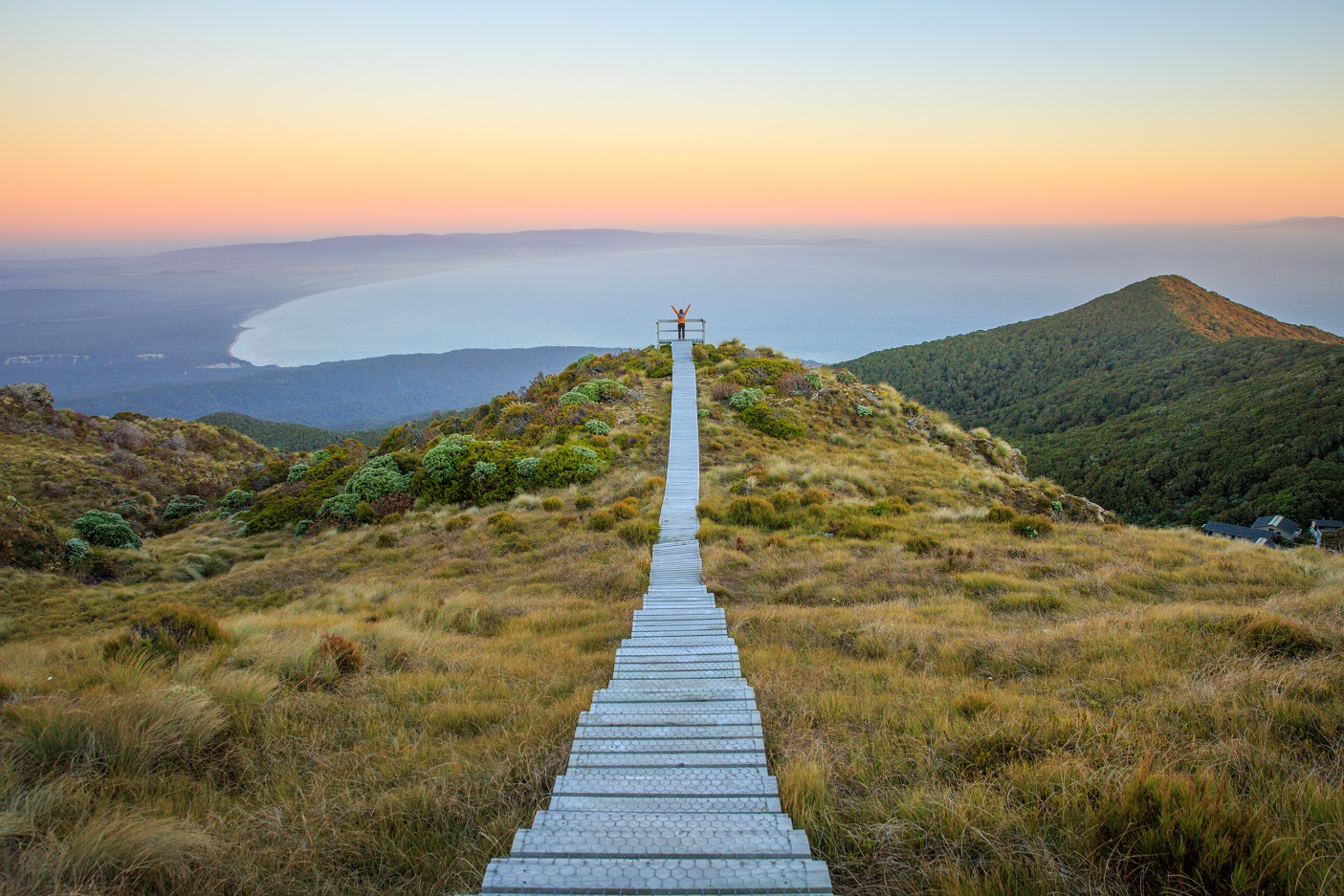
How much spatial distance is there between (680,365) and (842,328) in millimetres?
109083

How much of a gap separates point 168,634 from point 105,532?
13.6m

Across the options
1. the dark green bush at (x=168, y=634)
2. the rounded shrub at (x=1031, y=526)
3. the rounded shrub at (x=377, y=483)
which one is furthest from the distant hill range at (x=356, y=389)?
the dark green bush at (x=168, y=634)

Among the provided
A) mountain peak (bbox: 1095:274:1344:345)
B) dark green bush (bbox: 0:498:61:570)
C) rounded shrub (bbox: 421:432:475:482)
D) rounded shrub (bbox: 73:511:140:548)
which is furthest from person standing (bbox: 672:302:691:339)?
mountain peak (bbox: 1095:274:1344:345)

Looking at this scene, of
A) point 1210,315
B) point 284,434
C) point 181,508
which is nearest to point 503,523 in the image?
point 181,508

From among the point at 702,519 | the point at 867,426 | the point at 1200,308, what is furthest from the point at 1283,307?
the point at 702,519

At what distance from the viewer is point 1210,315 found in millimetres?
84625

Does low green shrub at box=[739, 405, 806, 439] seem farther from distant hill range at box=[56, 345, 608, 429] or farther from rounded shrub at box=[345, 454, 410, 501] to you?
distant hill range at box=[56, 345, 608, 429]

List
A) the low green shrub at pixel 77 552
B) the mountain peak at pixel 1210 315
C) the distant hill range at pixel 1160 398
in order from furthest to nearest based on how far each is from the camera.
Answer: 1. the mountain peak at pixel 1210 315
2. the distant hill range at pixel 1160 398
3. the low green shrub at pixel 77 552

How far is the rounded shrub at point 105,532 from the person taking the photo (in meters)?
15.7

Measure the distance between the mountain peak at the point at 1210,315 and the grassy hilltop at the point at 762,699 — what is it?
92.3m

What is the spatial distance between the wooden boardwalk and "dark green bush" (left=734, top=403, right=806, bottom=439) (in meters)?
13.9

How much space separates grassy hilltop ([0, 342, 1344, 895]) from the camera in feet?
9.45

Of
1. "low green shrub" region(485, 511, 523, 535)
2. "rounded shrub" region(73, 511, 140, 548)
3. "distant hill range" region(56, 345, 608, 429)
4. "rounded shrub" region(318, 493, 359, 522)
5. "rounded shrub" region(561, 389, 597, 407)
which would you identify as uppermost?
"rounded shrub" region(561, 389, 597, 407)

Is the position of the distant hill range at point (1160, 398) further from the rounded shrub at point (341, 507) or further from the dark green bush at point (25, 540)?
the dark green bush at point (25, 540)
